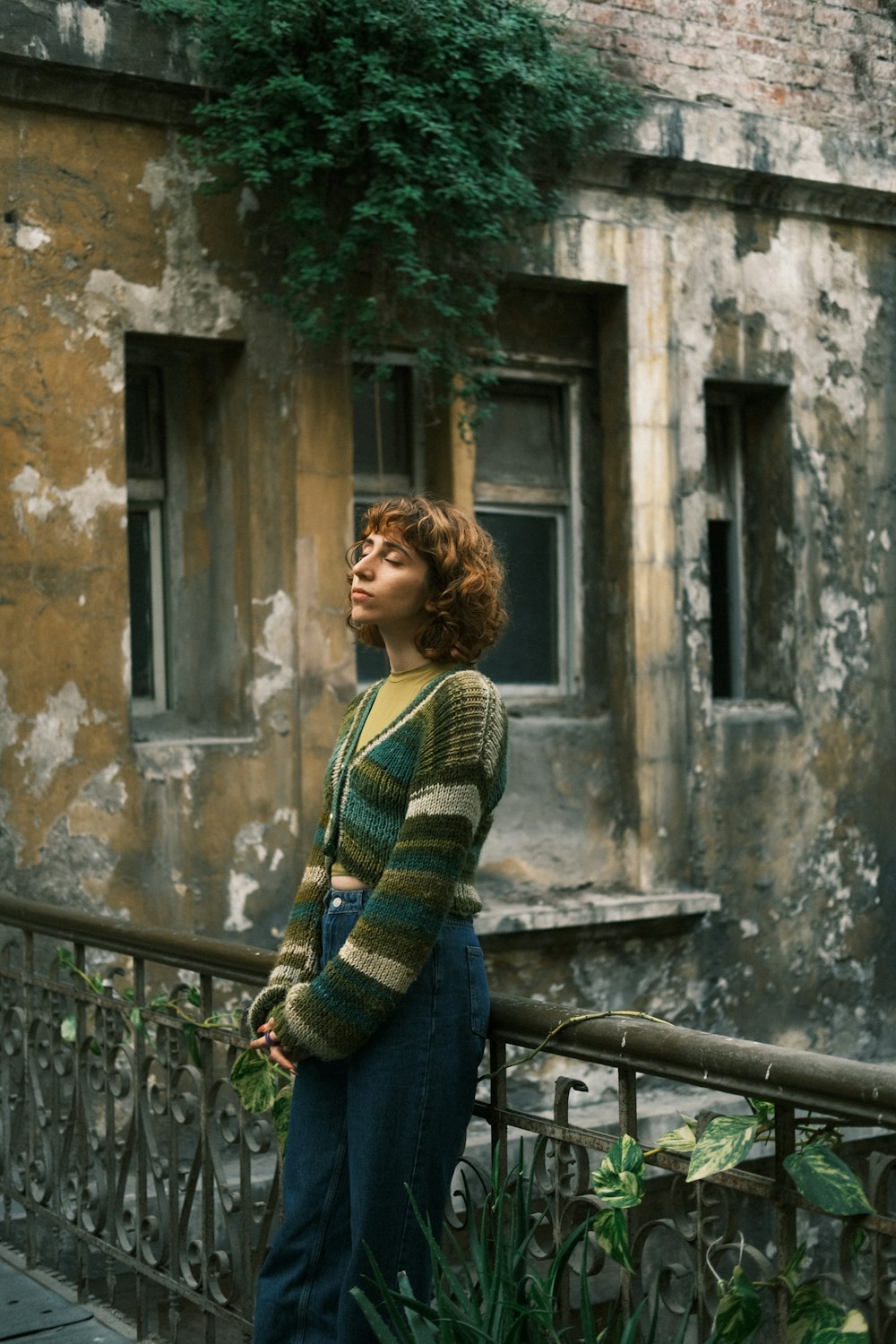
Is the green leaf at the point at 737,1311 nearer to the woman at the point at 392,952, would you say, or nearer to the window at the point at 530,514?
the woman at the point at 392,952

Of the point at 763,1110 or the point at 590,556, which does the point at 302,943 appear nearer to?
the point at 763,1110

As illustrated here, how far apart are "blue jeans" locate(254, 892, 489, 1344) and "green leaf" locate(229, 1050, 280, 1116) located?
1.32 feet

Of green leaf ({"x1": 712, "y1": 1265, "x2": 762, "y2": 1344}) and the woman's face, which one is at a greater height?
the woman's face

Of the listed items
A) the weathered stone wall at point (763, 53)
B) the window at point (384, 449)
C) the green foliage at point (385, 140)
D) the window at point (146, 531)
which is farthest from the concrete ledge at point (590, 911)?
the weathered stone wall at point (763, 53)

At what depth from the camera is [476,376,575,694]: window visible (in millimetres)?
7977

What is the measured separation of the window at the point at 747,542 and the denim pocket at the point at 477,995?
5.77 metres

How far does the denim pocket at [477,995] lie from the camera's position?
299cm

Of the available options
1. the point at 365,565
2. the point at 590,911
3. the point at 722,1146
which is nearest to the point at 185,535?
the point at 590,911

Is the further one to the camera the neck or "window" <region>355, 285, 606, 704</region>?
"window" <region>355, 285, 606, 704</region>

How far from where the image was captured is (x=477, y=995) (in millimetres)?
3002

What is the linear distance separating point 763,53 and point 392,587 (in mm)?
6318

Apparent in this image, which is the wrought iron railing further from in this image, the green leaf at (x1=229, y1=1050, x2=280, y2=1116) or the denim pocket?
the green leaf at (x1=229, y1=1050, x2=280, y2=1116)

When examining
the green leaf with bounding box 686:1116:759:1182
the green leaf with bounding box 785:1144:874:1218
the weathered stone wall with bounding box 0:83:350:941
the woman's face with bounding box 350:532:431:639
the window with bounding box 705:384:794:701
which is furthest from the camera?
the window with bounding box 705:384:794:701

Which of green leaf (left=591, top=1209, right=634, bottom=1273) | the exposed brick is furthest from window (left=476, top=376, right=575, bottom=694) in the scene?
green leaf (left=591, top=1209, right=634, bottom=1273)
